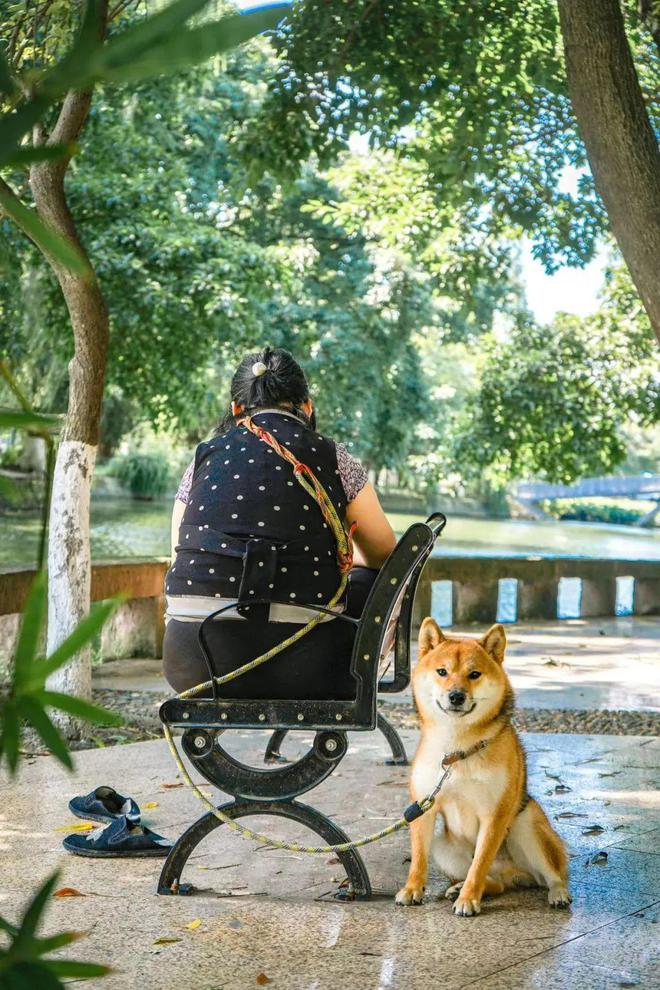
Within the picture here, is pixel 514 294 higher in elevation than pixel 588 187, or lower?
higher

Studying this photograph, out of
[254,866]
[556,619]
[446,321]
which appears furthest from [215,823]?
[446,321]

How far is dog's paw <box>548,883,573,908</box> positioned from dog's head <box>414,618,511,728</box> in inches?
23.9

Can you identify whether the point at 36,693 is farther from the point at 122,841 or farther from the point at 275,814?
the point at 122,841

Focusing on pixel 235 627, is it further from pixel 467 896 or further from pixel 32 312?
pixel 32 312

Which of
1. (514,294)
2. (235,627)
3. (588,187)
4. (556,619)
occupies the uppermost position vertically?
(514,294)

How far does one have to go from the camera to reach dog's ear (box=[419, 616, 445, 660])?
3957 mm

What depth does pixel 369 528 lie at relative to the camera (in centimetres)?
430

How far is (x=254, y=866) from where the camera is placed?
4352 mm

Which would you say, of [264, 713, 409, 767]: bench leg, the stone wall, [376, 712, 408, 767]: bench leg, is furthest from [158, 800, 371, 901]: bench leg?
the stone wall

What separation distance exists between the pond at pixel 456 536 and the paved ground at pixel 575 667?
3303 mm

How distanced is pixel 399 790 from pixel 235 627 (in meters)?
2.00

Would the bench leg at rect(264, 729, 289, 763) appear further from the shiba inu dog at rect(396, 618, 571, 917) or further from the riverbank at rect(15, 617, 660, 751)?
the shiba inu dog at rect(396, 618, 571, 917)

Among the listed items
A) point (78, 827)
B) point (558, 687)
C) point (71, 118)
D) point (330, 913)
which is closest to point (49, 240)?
point (330, 913)

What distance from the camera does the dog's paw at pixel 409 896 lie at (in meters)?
3.93
